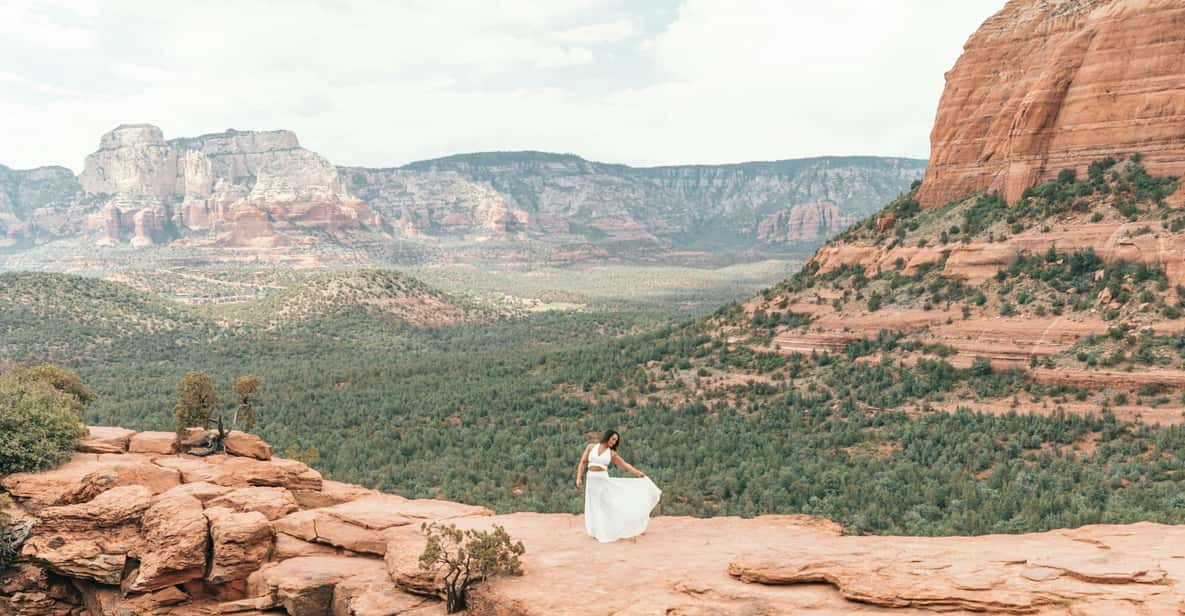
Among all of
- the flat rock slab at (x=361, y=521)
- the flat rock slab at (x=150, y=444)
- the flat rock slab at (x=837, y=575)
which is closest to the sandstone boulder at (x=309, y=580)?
the flat rock slab at (x=361, y=521)

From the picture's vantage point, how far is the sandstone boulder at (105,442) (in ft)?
64.2

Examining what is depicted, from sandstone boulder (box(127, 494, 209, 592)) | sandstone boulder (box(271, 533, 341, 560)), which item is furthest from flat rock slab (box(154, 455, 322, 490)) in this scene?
sandstone boulder (box(271, 533, 341, 560))

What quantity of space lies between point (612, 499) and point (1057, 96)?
4677cm

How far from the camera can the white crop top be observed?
12734mm

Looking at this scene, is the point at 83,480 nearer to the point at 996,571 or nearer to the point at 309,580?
the point at 309,580

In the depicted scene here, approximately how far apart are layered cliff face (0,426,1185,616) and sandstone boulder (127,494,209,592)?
4 cm

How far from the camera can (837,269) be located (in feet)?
179

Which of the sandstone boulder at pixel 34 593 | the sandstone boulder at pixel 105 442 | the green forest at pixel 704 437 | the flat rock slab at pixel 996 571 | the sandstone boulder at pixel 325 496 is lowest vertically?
the green forest at pixel 704 437

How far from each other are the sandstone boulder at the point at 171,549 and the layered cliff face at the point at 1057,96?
48.0m

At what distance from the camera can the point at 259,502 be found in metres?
16.2

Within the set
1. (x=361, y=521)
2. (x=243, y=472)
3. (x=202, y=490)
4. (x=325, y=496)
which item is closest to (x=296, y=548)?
(x=361, y=521)

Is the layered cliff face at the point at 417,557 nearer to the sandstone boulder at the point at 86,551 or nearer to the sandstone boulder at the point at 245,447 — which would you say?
the sandstone boulder at the point at 86,551

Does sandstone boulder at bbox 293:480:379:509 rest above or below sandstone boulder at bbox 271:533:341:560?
below

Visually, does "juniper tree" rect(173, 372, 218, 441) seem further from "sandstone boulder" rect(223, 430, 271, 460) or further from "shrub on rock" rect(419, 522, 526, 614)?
"shrub on rock" rect(419, 522, 526, 614)
